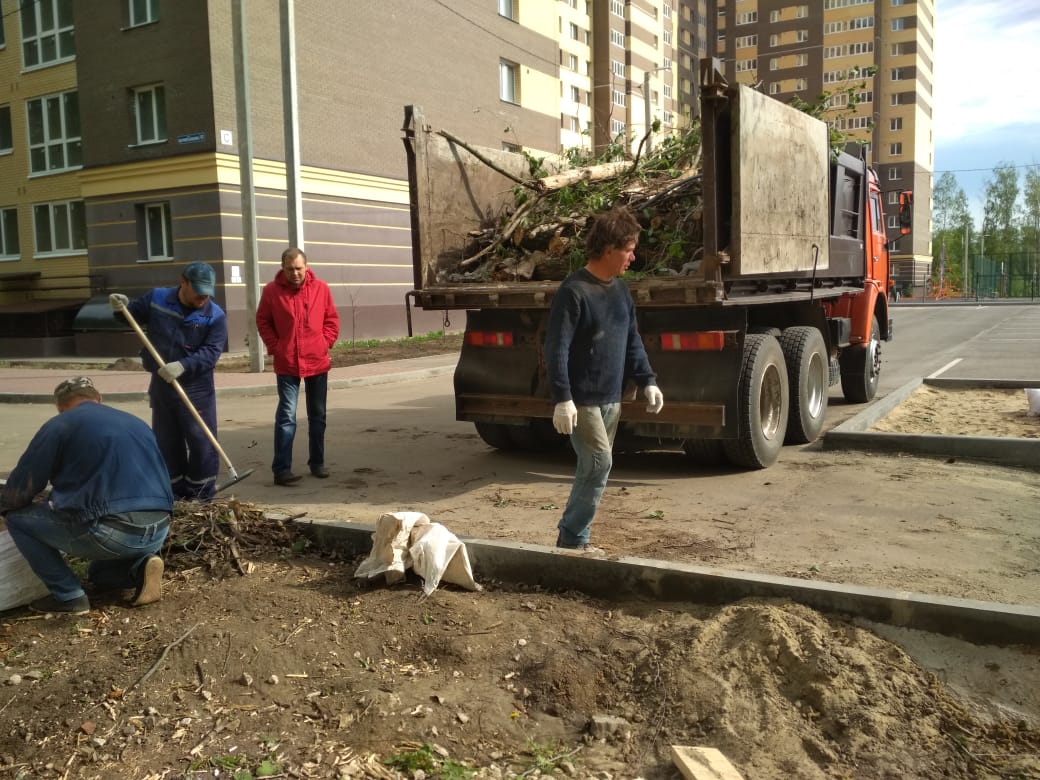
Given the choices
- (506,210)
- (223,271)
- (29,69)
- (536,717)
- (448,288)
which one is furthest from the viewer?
(29,69)

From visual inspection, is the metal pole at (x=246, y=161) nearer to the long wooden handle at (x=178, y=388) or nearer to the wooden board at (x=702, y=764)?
the long wooden handle at (x=178, y=388)

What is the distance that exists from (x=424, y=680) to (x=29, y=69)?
26.6 m

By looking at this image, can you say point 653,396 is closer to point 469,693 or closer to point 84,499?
point 469,693

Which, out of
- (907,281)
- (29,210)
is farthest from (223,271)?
(907,281)

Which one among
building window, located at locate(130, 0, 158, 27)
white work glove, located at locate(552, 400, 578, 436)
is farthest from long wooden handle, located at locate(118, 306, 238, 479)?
building window, located at locate(130, 0, 158, 27)

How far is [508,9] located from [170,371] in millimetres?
28445

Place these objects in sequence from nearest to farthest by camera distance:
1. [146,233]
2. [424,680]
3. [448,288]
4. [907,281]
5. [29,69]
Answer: [424,680], [448,288], [146,233], [29,69], [907,281]

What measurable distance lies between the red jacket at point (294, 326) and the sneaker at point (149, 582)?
9.97 ft

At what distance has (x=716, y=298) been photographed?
246 inches

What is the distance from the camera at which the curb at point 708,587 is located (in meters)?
3.41

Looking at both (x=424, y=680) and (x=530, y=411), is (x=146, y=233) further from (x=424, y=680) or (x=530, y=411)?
(x=424, y=680)

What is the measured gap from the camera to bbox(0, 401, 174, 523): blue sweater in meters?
3.89

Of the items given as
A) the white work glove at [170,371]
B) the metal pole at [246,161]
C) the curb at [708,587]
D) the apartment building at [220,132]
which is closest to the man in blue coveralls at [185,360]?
the white work glove at [170,371]

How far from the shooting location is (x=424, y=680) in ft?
11.1
